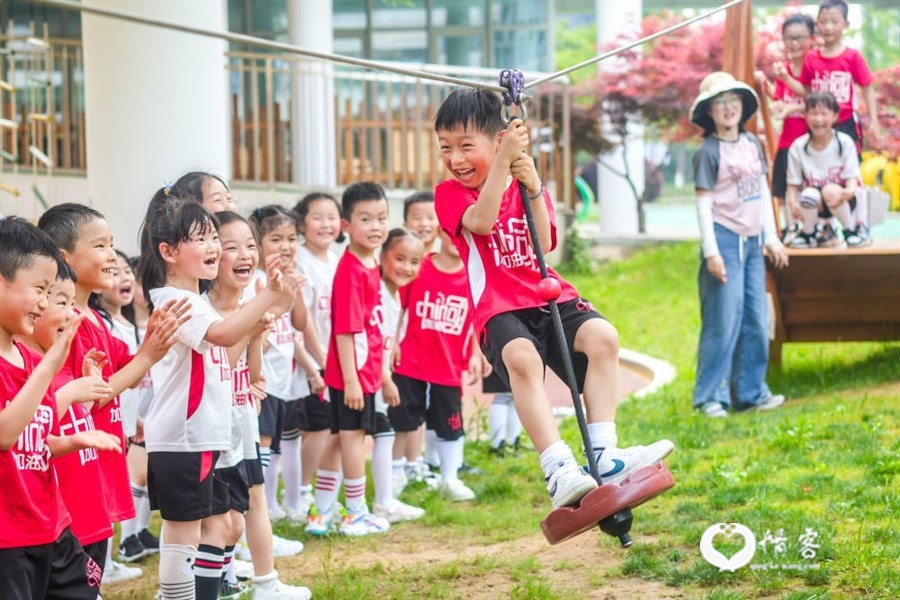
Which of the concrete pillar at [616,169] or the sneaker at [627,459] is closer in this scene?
the sneaker at [627,459]

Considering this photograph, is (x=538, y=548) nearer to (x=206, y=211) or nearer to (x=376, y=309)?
(x=376, y=309)

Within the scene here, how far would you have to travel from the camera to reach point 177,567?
461 centimetres

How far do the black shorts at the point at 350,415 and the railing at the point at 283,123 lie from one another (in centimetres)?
771

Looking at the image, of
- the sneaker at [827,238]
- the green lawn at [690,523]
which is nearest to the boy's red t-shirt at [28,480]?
the green lawn at [690,523]

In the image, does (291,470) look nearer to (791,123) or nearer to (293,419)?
(293,419)

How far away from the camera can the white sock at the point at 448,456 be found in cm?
724

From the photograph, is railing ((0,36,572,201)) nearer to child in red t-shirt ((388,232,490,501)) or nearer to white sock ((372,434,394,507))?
child in red t-shirt ((388,232,490,501))

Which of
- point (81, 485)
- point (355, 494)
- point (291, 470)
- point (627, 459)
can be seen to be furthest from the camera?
point (291, 470)

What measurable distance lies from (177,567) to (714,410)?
16.0ft

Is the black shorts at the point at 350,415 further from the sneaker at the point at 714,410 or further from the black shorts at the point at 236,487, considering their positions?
the sneaker at the point at 714,410

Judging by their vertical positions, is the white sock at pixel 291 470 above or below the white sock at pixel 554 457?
below

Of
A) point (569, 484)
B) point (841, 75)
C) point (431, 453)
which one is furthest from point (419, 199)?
point (841, 75)

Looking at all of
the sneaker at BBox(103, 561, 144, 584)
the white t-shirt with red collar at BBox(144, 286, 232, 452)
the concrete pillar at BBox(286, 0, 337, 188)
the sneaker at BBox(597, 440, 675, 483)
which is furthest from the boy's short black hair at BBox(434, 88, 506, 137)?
the concrete pillar at BBox(286, 0, 337, 188)

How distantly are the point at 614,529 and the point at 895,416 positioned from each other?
13.7 feet
